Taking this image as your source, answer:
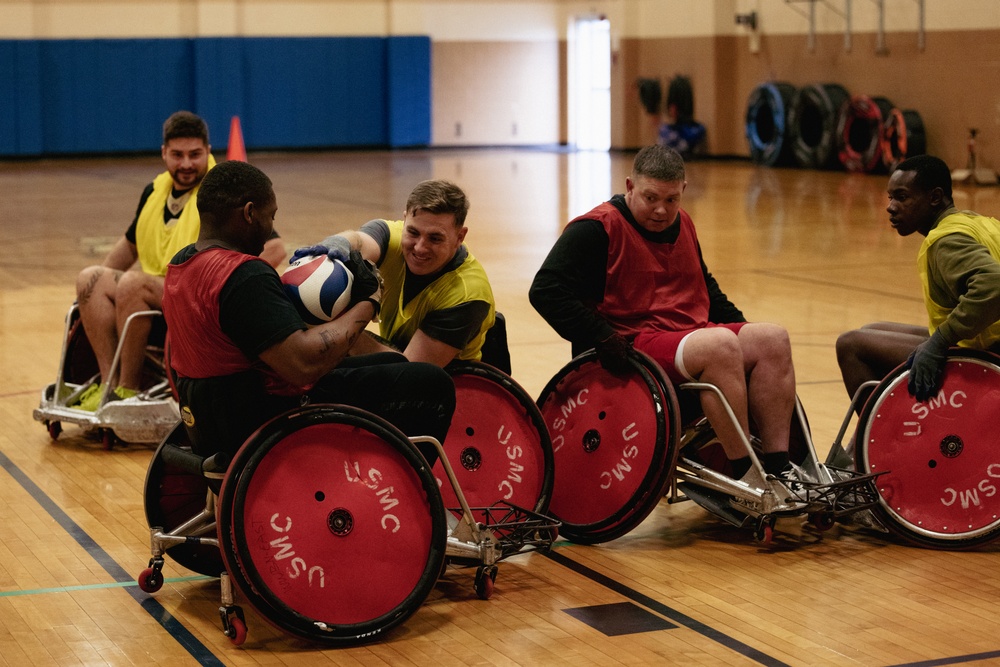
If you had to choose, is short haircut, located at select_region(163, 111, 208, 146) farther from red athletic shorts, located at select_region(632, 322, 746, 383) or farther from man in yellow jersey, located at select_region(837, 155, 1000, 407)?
man in yellow jersey, located at select_region(837, 155, 1000, 407)

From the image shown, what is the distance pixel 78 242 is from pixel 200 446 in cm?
942

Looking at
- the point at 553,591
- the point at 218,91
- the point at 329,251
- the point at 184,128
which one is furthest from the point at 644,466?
the point at 218,91

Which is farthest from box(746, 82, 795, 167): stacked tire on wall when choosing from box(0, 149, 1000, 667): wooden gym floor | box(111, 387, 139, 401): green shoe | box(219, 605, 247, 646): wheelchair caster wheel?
box(219, 605, 247, 646): wheelchair caster wheel

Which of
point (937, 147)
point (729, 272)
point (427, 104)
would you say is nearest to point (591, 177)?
point (937, 147)

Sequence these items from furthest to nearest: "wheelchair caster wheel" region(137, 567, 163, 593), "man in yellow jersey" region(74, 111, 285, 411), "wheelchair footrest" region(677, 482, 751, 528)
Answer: "man in yellow jersey" region(74, 111, 285, 411), "wheelchair footrest" region(677, 482, 751, 528), "wheelchair caster wheel" region(137, 567, 163, 593)

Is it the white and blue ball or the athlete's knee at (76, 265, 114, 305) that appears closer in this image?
the white and blue ball

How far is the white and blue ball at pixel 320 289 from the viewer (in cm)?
367

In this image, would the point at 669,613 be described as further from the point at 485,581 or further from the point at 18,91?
Answer: the point at 18,91

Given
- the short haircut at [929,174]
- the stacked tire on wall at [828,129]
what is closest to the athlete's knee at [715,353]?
the short haircut at [929,174]

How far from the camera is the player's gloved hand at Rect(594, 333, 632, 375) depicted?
4.47 m

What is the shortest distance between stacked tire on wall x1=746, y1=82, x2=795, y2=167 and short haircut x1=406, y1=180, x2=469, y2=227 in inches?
652

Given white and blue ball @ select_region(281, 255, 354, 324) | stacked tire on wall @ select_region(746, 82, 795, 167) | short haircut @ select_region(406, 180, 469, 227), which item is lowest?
white and blue ball @ select_region(281, 255, 354, 324)

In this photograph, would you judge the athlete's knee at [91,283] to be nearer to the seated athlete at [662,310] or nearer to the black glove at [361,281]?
the seated athlete at [662,310]

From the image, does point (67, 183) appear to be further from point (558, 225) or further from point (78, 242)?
point (558, 225)
